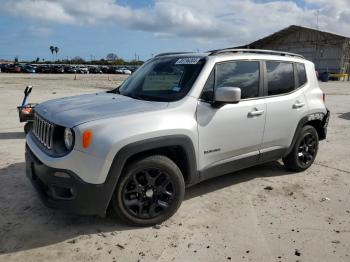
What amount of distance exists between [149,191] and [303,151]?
2.97 metres

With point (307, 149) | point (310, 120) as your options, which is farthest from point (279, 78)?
point (307, 149)

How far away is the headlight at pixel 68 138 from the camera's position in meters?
3.39

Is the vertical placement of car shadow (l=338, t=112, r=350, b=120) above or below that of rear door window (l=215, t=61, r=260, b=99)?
below

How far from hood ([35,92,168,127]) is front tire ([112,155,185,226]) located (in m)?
0.54

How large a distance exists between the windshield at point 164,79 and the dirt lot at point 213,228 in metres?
1.37

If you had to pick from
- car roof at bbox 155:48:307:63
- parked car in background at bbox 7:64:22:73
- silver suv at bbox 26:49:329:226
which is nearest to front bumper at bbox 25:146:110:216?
silver suv at bbox 26:49:329:226

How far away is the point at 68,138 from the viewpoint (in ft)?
11.3

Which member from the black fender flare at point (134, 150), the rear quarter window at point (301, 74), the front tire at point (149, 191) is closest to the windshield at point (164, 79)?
the black fender flare at point (134, 150)

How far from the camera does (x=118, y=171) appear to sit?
3455mm

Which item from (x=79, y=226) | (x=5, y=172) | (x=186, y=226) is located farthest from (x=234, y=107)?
(x=5, y=172)

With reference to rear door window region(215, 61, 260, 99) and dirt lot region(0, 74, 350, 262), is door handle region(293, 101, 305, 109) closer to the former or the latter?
rear door window region(215, 61, 260, 99)

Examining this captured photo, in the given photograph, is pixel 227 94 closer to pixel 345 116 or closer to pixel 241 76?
pixel 241 76

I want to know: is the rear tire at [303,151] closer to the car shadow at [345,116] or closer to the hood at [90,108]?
the hood at [90,108]

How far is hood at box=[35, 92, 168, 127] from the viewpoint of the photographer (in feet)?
11.6
